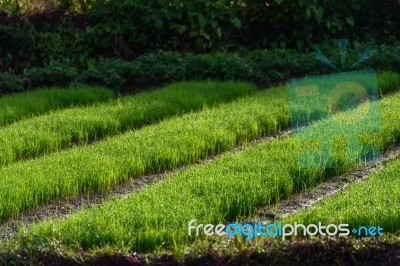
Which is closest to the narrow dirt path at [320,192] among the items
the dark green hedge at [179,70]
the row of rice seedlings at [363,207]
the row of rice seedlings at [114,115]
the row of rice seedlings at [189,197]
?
the row of rice seedlings at [189,197]

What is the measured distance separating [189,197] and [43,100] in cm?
440

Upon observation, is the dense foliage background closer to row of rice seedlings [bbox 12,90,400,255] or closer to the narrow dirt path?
row of rice seedlings [bbox 12,90,400,255]

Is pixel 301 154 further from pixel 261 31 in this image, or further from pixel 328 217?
pixel 261 31

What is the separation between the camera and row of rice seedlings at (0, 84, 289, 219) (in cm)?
633

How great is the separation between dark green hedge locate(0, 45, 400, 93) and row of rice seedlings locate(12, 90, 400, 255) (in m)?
3.32

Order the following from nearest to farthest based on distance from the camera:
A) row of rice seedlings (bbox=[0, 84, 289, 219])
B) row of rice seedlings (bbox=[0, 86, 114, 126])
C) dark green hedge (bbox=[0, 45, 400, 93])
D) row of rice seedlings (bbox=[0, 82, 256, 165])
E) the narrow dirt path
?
the narrow dirt path → row of rice seedlings (bbox=[0, 84, 289, 219]) → row of rice seedlings (bbox=[0, 82, 256, 165]) → row of rice seedlings (bbox=[0, 86, 114, 126]) → dark green hedge (bbox=[0, 45, 400, 93])

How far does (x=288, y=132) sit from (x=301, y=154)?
1.49 metres

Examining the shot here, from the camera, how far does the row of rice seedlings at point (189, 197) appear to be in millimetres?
5086

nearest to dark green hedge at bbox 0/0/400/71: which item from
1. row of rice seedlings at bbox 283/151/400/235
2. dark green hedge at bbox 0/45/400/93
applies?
dark green hedge at bbox 0/45/400/93

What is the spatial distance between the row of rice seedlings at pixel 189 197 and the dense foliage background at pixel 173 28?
4603 millimetres

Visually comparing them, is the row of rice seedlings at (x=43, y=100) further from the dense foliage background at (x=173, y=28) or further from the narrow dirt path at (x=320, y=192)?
the narrow dirt path at (x=320, y=192)

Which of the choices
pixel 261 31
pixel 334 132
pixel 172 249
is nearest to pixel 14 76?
pixel 261 31

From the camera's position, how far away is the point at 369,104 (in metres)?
8.78

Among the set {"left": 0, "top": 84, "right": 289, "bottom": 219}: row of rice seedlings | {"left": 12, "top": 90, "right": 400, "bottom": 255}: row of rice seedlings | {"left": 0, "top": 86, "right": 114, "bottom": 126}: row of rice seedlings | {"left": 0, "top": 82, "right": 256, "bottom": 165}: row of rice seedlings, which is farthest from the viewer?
{"left": 0, "top": 86, "right": 114, "bottom": 126}: row of rice seedlings
